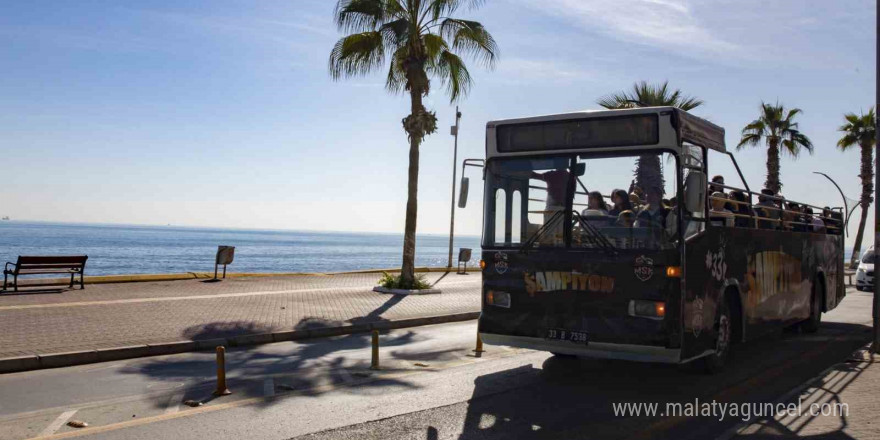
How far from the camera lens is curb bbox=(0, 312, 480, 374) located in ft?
31.5

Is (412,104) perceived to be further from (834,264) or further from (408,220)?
(834,264)

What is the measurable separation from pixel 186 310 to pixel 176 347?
4015 millimetres

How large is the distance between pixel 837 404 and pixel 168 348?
868 cm

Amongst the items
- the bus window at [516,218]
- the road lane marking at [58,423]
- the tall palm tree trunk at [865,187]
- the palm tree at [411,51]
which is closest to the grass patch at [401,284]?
the palm tree at [411,51]

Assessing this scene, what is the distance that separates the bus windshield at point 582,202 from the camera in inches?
305

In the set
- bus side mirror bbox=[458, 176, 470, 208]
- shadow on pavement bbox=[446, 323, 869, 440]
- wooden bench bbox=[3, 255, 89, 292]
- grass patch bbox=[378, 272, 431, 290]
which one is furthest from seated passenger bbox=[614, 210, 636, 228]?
wooden bench bbox=[3, 255, 89, 292]

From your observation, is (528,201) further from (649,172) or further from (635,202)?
(649,172)

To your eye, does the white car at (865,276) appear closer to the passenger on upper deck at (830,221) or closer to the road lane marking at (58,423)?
the passenger on upper deck at (830,221)

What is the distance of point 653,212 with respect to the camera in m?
7.74

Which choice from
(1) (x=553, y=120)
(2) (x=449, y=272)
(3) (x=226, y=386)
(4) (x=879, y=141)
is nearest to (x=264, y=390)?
(3) (x=226, y=386)

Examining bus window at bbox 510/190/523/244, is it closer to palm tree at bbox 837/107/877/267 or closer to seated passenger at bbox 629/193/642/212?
seated passenger at bbox 629/193/642/212

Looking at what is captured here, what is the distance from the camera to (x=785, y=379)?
29.1 ft

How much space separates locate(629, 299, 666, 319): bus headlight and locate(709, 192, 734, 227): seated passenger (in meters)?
1.50

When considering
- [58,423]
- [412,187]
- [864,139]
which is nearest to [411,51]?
[412,187]
